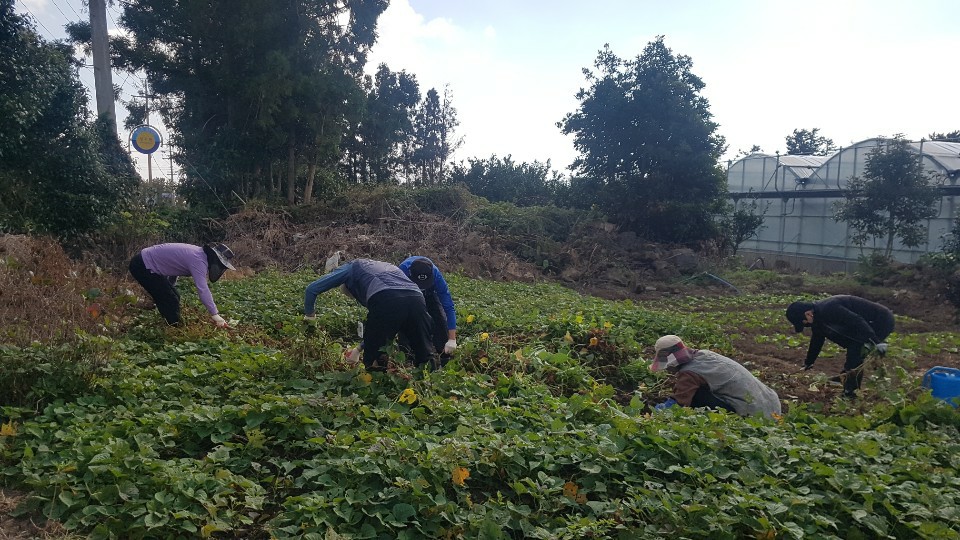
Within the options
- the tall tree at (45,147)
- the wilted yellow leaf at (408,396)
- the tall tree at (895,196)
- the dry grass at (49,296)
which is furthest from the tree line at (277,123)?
the wilted yellow leaf at (408,396)

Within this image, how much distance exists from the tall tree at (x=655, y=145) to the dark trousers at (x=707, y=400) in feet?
52.0

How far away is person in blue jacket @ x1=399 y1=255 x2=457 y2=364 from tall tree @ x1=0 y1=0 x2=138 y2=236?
787cm

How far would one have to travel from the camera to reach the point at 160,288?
6805mm

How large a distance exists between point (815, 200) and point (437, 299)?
66.3ft

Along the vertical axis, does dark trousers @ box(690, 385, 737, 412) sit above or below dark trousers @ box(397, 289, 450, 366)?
below

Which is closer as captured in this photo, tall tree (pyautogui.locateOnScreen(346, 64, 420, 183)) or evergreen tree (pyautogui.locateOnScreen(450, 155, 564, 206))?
tall tree (pyautogui.locateOnScreen(346, 64, 420, 183))

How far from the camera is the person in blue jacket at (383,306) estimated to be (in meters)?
5.08

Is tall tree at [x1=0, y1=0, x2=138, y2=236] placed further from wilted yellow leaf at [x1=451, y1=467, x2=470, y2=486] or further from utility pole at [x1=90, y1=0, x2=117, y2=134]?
wilted yellow leaf at [x1=451, y1=467, x2=470, y2=486]

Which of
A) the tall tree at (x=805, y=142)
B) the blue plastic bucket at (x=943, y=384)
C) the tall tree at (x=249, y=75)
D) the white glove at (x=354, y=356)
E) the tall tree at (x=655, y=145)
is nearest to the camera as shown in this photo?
the blue plastic bucket at (x=943, y=384)

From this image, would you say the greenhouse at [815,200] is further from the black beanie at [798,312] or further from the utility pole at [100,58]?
the utility pole at [100,58]

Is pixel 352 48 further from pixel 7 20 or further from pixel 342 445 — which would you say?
pixel 342 445

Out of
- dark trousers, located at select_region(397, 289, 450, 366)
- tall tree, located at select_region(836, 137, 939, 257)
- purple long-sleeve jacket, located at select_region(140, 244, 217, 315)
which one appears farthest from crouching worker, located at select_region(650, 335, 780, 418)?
tall tree, located at select_region(836, 137, 939, 257)

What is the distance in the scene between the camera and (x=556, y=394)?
5.63 metres

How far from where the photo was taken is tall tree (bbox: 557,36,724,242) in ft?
67.5
